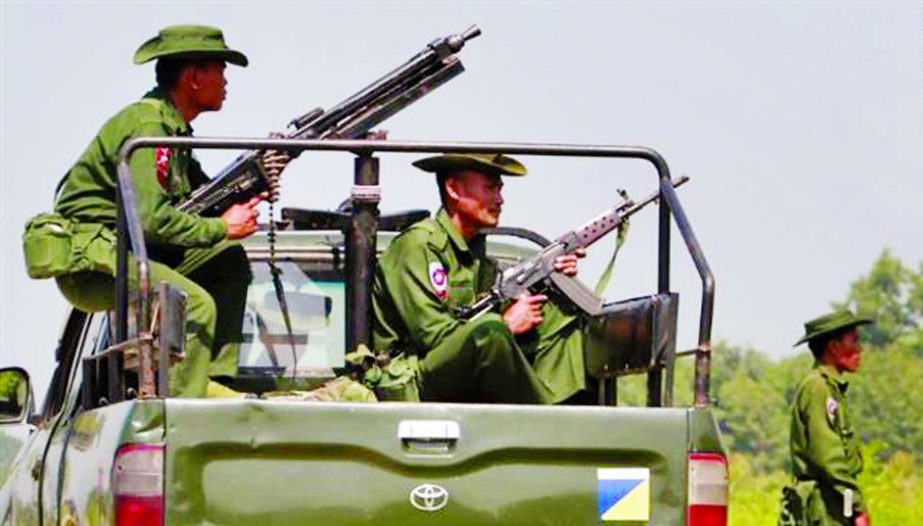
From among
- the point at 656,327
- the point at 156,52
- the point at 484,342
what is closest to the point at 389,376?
the point at 484,342

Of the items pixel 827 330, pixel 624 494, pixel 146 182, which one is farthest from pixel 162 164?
pixel 827 330

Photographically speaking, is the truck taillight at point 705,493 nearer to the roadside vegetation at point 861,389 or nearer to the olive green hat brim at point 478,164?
the olive green hat brim at point 478,164

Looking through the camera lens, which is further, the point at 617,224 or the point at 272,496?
the point at 617,224

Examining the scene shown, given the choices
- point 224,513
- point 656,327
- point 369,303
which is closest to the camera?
point 224,513

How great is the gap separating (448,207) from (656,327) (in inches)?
49.9

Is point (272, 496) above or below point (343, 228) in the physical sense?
below

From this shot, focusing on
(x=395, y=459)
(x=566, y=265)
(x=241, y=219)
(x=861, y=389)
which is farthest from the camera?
(x=861, y=389)

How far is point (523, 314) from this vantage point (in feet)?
32.2

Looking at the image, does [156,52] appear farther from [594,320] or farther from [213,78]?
[594,320]

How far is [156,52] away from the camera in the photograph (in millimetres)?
9852

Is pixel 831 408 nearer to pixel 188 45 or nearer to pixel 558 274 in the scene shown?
pixel 558 274

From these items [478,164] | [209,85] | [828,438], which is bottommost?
[828,438]

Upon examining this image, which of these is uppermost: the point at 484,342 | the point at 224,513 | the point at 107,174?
the point at 107,174

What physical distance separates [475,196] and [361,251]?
49 cm
